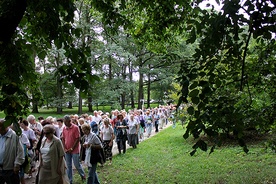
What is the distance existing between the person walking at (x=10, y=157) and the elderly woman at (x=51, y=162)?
439 millimetres

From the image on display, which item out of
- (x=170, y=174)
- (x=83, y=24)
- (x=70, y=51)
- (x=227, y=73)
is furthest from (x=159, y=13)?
(x=83, y=24)

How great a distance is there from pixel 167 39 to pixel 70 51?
3649 mm

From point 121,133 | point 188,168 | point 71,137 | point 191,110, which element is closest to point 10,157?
point 71,137

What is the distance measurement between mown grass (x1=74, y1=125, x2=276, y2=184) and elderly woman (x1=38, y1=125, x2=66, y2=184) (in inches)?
118

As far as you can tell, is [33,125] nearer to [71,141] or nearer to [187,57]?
[71,141]

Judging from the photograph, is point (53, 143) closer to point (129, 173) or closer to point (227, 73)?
point (227, 73)

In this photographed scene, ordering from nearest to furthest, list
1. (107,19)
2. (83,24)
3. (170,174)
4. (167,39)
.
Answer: (107,19), (167,39), (170,174), (83,24)

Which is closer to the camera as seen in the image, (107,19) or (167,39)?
(107,19)

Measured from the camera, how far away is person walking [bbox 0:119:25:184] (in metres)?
5.23

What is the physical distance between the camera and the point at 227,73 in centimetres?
302

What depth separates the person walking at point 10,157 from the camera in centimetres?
523

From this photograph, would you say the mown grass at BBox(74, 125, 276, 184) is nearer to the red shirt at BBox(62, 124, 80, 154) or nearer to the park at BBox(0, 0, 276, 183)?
the park at BBox(0, 0, 276, 183)

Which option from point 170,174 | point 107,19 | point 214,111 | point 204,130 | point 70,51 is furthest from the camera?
point 170,174

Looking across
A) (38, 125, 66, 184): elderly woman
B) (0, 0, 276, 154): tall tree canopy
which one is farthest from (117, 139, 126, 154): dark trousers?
(0, 0, 276, 154): tall tree canopy
